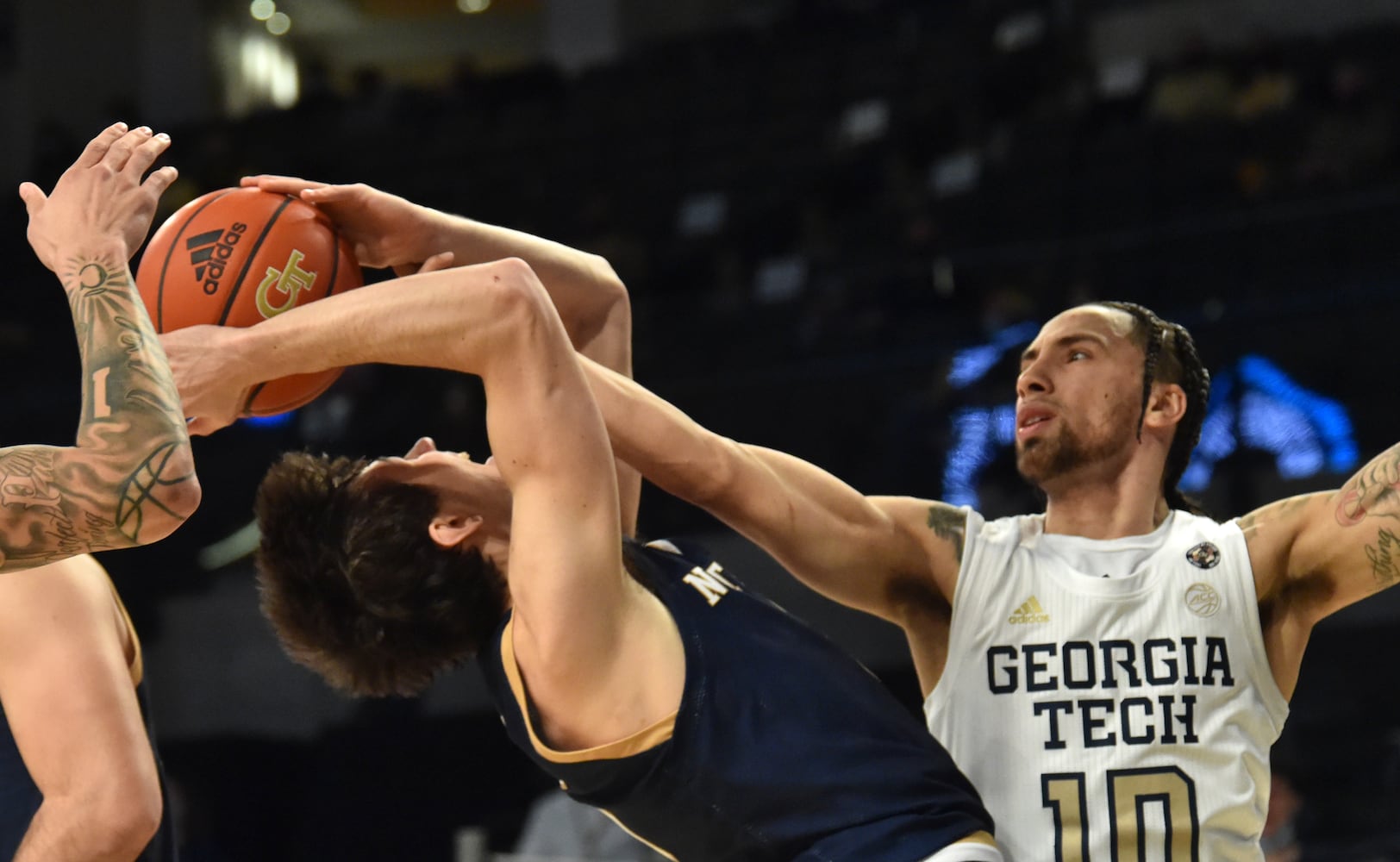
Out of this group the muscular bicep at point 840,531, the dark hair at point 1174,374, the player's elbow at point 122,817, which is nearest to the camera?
the player's elbow at point 122,817

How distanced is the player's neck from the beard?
0.17 feet

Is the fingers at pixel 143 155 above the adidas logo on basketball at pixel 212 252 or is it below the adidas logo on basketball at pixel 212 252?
above

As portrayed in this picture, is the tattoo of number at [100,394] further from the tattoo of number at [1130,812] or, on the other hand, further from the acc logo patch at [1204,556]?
the acc logo patch at [1204,556]

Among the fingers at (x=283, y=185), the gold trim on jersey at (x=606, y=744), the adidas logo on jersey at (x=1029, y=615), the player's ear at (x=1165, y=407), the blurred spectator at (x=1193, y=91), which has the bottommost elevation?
the gold trim on jersey at (x=606, y=744)

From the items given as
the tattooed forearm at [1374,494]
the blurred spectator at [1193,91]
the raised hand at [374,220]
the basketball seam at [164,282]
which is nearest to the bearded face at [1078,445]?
the tattooed forearm at [1374,494]

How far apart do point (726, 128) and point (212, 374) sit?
990cm

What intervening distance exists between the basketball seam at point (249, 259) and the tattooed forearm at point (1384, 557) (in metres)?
1.98

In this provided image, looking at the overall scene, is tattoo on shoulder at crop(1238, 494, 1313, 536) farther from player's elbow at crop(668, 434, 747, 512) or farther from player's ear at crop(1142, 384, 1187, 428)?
player's elbow at crop(668, 434, 747, 512)

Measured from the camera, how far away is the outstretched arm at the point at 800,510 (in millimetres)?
2443

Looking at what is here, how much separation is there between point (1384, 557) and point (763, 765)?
1232mm

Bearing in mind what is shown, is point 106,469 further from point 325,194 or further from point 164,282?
point 325,194

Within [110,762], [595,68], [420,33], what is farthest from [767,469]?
[420,33]

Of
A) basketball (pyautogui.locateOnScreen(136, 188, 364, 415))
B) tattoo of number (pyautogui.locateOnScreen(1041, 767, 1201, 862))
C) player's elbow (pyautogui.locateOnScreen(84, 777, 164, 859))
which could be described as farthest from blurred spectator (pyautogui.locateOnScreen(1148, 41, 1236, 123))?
player's elbow (pyautogui.locateOnScreen(84, 777, 164, 859))

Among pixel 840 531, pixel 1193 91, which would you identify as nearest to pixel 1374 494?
pixel 840 531
